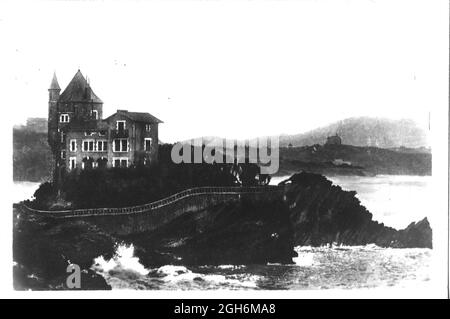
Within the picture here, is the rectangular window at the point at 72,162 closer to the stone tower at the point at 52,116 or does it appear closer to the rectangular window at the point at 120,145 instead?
the stone tower at the point at 52,116

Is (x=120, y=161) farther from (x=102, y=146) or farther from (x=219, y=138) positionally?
(x=219, y=138)

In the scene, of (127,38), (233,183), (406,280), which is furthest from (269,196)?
(127,38)

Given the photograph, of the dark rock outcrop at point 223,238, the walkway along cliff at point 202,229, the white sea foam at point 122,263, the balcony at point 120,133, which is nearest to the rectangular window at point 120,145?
the balcony at point 120,133

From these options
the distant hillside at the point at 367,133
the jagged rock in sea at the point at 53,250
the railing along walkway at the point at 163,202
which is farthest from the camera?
the distant hillside at the point at 367,133

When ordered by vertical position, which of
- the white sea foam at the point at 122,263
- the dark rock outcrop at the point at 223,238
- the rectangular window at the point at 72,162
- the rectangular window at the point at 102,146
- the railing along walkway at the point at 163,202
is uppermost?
the rectangular window at the point at 102,146

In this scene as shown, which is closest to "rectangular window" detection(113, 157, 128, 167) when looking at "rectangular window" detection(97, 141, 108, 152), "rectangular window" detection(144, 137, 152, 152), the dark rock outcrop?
"rectangular window" detection(97, 141, 108, 152)

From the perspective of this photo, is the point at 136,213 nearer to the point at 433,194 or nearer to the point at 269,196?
the point at 269,196
